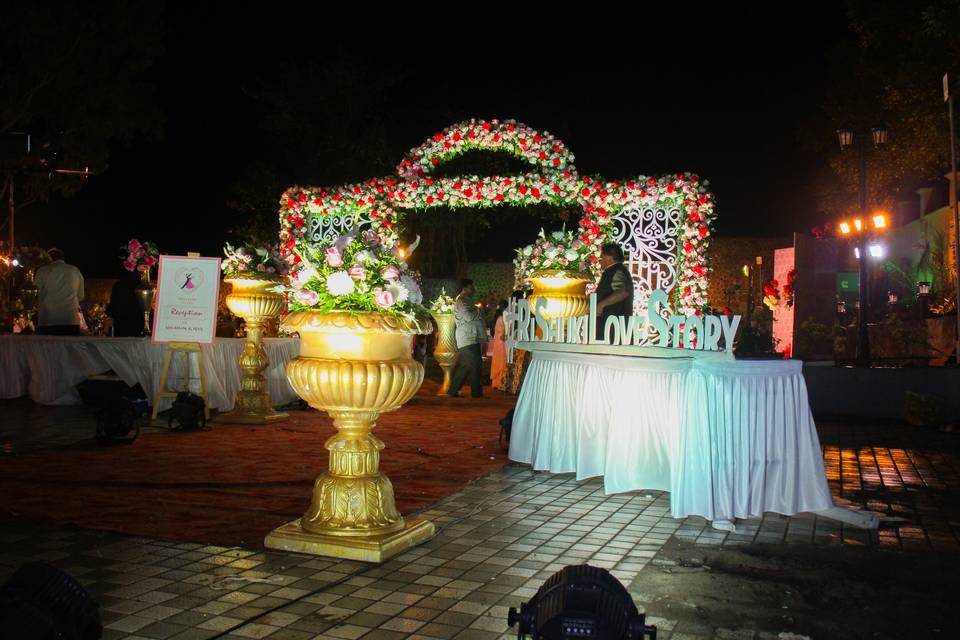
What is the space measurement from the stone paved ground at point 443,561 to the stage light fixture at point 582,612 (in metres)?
0.95

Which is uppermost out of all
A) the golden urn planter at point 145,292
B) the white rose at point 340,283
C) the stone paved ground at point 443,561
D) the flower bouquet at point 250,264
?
the flower bouquet at point 250,264

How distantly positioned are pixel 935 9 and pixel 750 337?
7873 mm

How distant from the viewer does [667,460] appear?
6527 millimetres

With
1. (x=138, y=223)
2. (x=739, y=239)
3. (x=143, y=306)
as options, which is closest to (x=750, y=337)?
(x=143, y=306)

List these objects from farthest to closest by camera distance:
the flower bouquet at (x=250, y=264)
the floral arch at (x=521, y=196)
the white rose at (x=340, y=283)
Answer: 1. the floral arch at (x=521, y=196)
2. the flower bouquet at (x=250, y=264)
3. the white rose at (x=340, y=283)

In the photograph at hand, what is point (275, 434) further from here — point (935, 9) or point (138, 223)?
point (138, 223)

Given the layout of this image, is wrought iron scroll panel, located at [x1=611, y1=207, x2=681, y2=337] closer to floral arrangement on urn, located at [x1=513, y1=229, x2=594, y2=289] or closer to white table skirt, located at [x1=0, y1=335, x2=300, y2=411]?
floral arrangement on urn, located at [x1=513, y1=229, x2=594, y2=289]

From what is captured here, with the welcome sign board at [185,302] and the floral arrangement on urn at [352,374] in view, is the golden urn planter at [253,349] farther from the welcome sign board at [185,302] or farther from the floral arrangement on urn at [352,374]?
the floral arrangement on urn at [352,374]

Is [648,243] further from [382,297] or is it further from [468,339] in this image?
[382,297]

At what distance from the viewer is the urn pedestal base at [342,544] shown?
480 cm

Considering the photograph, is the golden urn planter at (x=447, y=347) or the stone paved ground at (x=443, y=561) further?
the golden urn planter at (x=447, y=347)

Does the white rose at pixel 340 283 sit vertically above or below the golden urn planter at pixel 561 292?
below

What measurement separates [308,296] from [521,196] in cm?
790

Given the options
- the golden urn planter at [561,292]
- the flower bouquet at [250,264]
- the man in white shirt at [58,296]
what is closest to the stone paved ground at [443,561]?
the golden urn planter at [561,292]
